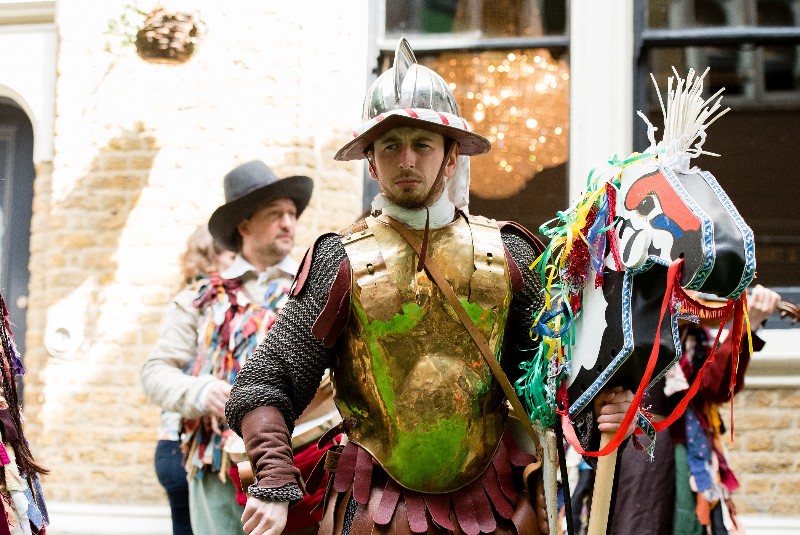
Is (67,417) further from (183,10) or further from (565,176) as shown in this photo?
(565,176)

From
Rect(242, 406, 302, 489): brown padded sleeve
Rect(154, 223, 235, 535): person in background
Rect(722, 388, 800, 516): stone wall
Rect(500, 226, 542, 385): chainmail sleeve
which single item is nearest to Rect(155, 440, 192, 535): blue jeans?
Rect(154, 223, 235, 535): person in background

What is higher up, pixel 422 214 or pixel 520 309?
pixel 422 214

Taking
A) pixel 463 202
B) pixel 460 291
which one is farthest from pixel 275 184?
pixel 460 291

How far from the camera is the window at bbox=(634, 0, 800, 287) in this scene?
18.2 ft

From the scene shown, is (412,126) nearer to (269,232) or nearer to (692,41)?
(269,232)

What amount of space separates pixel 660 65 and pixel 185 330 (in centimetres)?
289

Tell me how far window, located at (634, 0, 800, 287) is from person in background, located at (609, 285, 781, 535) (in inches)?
68.1

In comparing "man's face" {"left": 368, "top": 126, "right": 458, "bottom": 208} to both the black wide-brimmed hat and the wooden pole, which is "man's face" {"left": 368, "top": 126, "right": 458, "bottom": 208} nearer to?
the wooden pole

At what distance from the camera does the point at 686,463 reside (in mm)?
3998

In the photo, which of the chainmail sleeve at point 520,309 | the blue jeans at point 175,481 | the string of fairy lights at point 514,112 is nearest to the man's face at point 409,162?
the chainmail sleeve at point 520,309

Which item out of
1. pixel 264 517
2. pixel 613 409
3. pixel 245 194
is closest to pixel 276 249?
pixel 245 194

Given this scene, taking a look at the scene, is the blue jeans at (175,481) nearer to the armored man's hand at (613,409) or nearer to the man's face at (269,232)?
the man's face at (269,232)

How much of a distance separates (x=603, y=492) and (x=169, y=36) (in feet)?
13.6

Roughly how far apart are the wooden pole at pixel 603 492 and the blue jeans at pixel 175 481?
8.50ft
